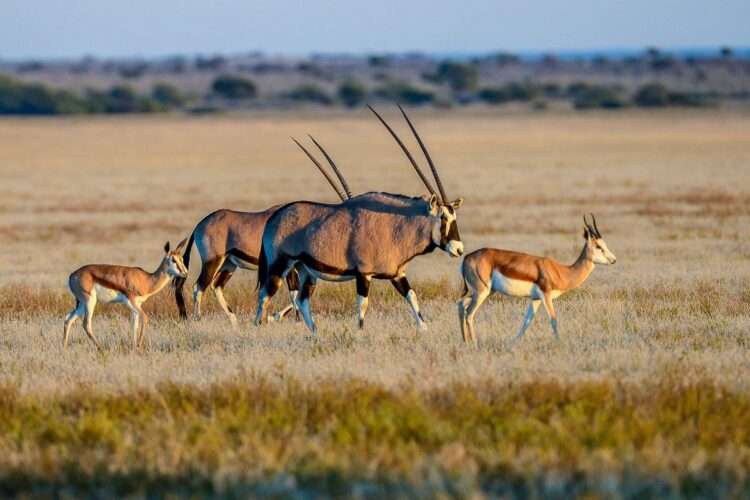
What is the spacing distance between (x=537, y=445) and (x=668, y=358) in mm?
3038

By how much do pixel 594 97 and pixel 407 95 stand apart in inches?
562

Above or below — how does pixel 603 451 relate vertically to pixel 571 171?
below

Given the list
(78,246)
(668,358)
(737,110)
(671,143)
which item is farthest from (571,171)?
(737,110)

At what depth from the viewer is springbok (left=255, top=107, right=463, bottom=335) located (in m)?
13.5

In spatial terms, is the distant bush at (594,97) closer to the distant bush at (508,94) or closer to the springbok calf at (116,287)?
the distant bush at (508,94)

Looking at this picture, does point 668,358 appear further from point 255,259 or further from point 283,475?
point 255,259

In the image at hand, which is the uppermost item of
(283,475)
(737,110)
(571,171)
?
(737,110)

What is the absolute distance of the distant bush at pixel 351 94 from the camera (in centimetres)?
10191

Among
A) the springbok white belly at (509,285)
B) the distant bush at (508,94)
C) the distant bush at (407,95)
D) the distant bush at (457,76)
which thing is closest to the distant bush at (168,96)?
the distant bush at (407,95)

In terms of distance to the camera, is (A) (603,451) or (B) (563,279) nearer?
(A) (603,451)

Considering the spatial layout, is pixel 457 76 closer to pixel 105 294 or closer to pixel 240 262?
pixel 240 262

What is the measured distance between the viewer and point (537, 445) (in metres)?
8.62

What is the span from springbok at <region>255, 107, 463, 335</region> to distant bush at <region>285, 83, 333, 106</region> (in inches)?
3557

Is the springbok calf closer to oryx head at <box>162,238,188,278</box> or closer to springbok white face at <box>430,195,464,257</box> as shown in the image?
oryx head at <box>162,238,188,278</box>
